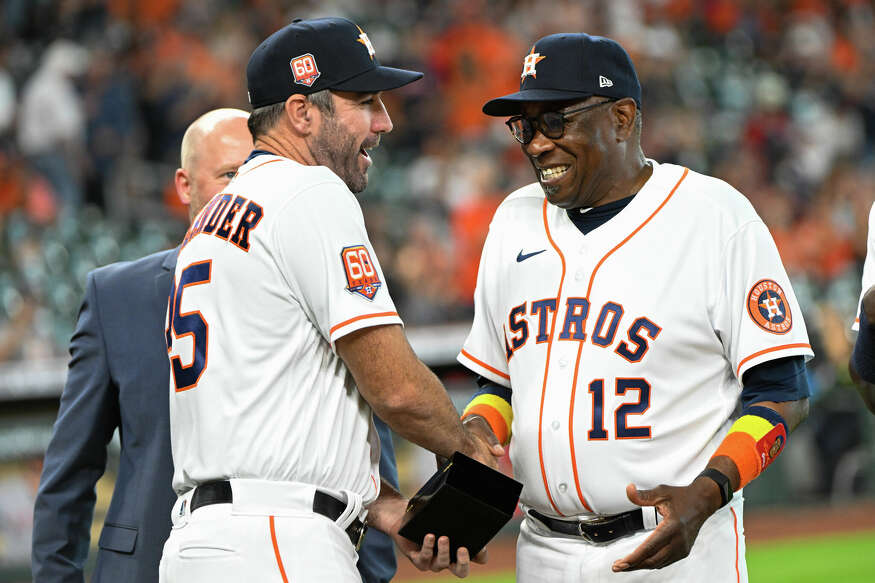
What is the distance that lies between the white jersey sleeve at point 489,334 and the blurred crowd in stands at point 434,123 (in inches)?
221

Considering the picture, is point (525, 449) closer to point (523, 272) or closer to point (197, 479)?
point (523, 272)

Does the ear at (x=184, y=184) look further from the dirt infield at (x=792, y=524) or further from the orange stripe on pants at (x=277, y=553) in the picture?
the dirt infield at (x=792, y=524)

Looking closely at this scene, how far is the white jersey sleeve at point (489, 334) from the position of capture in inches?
129

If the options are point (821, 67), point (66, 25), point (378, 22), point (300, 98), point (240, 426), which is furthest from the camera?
point (821, 67)

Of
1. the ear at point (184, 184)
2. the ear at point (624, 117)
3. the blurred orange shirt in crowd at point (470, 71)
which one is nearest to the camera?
the ear at point (624, 117)

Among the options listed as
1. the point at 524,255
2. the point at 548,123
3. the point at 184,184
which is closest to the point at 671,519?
the point at 524,255

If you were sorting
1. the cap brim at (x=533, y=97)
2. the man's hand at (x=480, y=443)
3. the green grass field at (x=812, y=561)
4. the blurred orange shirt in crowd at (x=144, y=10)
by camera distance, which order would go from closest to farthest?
1. the man's hand at (x=480, y=443)
2. the cap brim at (x=533, y=97)
3. the green grass field at (x=812, y=561)
4. the blurred orange shirt in crowd at (x=144, y=10)

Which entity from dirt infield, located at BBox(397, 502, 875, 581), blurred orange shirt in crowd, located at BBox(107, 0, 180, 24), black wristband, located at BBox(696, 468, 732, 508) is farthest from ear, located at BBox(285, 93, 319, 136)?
blurred orange shirt in crowd, located at BBox(107, 0, 180, 24)

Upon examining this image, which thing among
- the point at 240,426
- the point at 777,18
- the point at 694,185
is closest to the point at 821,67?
the point at 777,18

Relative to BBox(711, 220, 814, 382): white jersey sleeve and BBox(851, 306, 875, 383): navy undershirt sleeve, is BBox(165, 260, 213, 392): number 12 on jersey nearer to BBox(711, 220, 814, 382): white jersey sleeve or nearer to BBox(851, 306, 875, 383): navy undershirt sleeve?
BBox(711, 220, 814, 382): white jersey sleeve

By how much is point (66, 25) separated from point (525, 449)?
859 cm

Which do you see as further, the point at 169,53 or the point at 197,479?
the point at 169,53

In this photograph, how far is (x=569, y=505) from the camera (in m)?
2.99

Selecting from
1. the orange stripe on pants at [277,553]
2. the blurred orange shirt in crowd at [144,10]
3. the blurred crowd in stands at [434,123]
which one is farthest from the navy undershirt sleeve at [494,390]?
the blurred orange shirt in crowd at [144,10]
